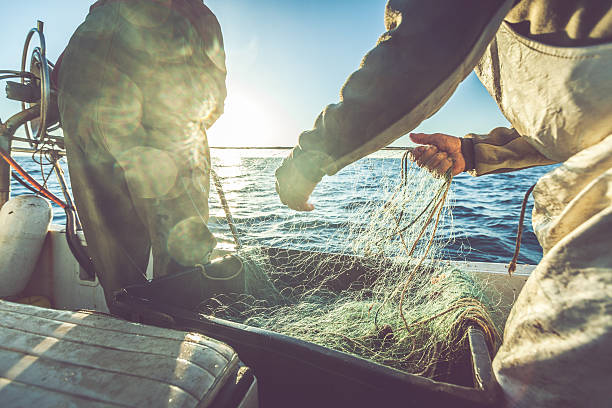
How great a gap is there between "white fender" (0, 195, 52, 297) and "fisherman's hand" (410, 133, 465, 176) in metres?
3.43

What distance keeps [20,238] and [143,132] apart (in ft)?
7.01

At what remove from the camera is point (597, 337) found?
1.83 feet

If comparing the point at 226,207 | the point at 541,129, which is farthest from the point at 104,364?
the point at 226,207

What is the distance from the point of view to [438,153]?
1490 mm

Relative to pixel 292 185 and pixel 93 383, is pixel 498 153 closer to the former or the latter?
pixel 292 185

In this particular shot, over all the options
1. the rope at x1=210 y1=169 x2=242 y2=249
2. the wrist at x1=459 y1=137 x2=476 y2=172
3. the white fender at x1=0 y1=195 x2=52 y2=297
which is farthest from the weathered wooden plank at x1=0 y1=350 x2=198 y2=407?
the white fender at x1=0 y1=195 x2=52 y2=297

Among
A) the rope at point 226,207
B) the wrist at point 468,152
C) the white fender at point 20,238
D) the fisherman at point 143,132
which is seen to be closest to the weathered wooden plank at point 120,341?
the fisherman at point 143,132

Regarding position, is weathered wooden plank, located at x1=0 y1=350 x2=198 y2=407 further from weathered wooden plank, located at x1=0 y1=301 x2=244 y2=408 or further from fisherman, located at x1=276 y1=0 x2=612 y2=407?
fisherman, located at x1=276 y1=0 x2=612 y2=407

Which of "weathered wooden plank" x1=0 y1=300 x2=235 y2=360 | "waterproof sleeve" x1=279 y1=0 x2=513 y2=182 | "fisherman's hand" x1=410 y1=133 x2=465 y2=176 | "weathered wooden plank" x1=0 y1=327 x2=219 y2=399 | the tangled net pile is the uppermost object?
"waterproof sleeve" x1=279 y1=0 x2=513 y2=182

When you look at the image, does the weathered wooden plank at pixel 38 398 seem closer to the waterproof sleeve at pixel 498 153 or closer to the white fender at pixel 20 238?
the waterproof sleeve at pixel 498 153

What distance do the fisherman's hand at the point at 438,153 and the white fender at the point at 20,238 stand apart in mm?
3426

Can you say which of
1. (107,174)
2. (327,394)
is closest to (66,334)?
(327,394)

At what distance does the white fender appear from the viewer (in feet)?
8.56

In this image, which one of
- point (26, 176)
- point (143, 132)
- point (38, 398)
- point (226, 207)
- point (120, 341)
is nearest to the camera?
point (38, 398)
